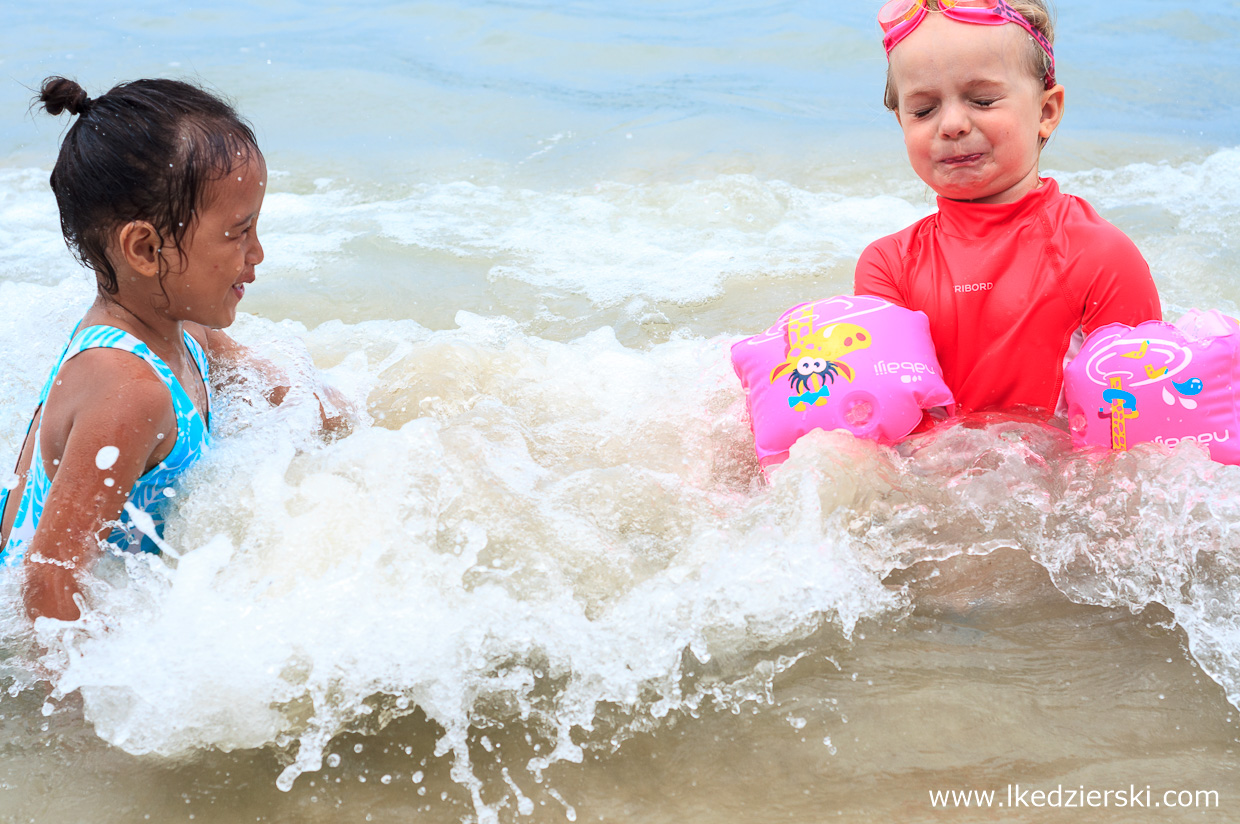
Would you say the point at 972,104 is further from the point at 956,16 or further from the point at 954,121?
the point at 956,16

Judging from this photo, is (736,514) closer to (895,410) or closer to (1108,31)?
(895,410)

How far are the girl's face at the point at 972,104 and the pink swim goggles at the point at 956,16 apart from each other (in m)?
0.02

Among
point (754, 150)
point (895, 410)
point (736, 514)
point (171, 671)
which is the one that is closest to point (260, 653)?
point (171, 671)

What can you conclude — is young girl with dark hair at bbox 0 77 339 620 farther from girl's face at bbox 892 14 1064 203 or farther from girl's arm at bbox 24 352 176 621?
girl's face at bbox 892 14 1064 203

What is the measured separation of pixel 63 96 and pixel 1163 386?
2.75m

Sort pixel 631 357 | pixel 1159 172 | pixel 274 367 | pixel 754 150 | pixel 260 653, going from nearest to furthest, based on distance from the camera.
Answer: pixel 260 653, pixel 274 367, pixel 631 357, pixel 1159 172, pixel 754 150

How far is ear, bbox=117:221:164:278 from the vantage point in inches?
93.4

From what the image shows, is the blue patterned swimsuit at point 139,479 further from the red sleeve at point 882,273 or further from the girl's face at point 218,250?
→ the red sleeve at point 882,273

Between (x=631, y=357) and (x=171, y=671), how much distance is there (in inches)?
84.8

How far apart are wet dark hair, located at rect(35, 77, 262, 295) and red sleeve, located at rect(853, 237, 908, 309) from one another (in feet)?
5.75

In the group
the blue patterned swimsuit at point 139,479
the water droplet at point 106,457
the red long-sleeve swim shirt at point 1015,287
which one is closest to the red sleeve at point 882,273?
the red long-sleeve swim shirt at point 1015,287

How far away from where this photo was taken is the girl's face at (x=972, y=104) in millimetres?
2678

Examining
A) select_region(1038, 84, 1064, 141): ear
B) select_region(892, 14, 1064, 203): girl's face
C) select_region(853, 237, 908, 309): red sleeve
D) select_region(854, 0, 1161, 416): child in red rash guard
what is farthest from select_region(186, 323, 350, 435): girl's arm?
select_region(1038, 84, 1064, 141): ear

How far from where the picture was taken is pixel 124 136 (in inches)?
92.8
